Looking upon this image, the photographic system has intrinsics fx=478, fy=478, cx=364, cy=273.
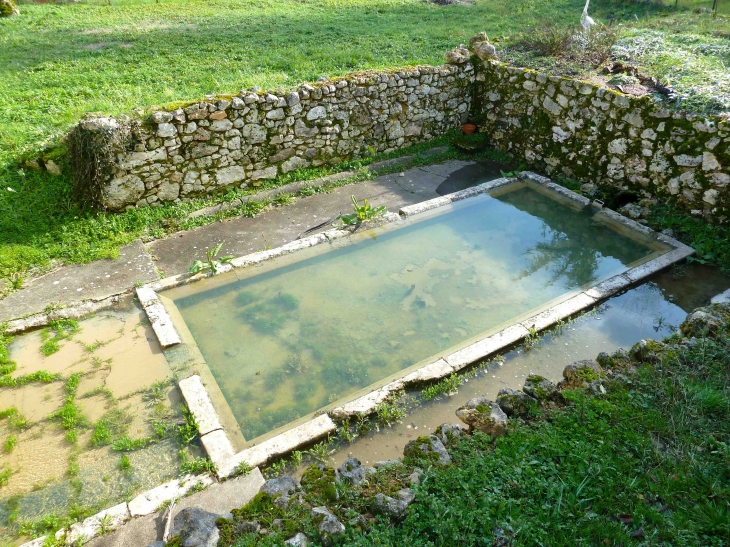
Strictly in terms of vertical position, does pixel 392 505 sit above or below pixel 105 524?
above

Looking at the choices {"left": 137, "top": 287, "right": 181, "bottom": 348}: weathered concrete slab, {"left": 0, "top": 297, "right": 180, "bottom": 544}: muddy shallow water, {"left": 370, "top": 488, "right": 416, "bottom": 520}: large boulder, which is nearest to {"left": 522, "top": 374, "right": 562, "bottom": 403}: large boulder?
{"left": 370, "top": 488, "right": 416, "bottom": 520}: large boulder

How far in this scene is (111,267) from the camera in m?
6.14

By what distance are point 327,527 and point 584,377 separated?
2481 millimetres

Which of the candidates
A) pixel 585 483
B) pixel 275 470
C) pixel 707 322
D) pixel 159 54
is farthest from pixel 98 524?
pixel 159 54

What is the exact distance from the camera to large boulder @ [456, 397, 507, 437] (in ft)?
11.9

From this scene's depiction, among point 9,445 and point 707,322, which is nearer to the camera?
point 9,445

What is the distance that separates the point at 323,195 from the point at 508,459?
554 cm

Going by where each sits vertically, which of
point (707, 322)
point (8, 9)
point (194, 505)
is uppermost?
point (8, 9)

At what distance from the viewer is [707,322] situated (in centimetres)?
462

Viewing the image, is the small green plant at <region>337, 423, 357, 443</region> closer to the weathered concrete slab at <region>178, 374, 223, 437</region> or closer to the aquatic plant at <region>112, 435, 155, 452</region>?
the weathered concrete slab at <region>178, 374, 223, 437</region>

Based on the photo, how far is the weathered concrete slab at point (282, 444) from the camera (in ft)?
12.7

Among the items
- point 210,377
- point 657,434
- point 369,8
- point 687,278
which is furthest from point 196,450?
point 369,8

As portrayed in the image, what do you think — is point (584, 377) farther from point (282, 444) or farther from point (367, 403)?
point (282, 444)

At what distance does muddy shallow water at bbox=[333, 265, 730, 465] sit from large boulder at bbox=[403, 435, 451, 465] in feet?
2.10
